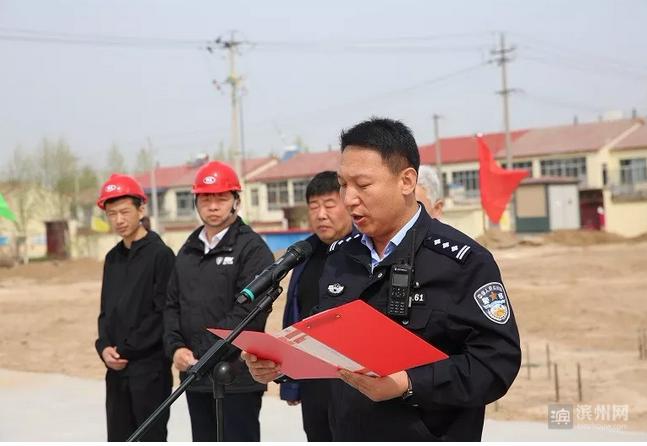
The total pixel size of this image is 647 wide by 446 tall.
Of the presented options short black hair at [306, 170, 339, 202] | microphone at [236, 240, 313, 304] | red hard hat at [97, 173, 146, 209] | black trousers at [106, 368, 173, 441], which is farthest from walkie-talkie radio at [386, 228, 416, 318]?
red hard hat at [97, 173, 146, 209]

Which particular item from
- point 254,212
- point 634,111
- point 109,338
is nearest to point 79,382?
point 109,338

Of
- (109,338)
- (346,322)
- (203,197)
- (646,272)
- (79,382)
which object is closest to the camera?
(346,322)

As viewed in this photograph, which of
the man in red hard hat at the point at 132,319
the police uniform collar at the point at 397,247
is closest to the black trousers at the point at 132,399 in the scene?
the man in red hard hat at the point at 132,319

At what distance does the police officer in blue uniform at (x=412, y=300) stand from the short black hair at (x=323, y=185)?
1.50 m

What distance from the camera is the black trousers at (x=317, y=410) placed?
3.74 m

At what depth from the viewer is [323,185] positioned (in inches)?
152

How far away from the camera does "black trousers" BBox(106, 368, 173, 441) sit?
166 inches

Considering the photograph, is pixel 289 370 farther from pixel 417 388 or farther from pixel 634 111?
pixel 634 111

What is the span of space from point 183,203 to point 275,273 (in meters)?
53.3

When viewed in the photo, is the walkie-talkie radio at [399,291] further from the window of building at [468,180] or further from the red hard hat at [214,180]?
the window of building at [468,180]

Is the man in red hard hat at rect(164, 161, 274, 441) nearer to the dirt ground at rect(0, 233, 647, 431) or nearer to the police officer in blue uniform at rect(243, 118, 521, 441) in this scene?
the police officer in blue uniform at rect(243, 118, 521, 441)

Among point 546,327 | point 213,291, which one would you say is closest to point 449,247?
point 213,291

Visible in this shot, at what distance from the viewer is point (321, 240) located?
3.84 metres

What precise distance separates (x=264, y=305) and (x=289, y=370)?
0.70 ft
